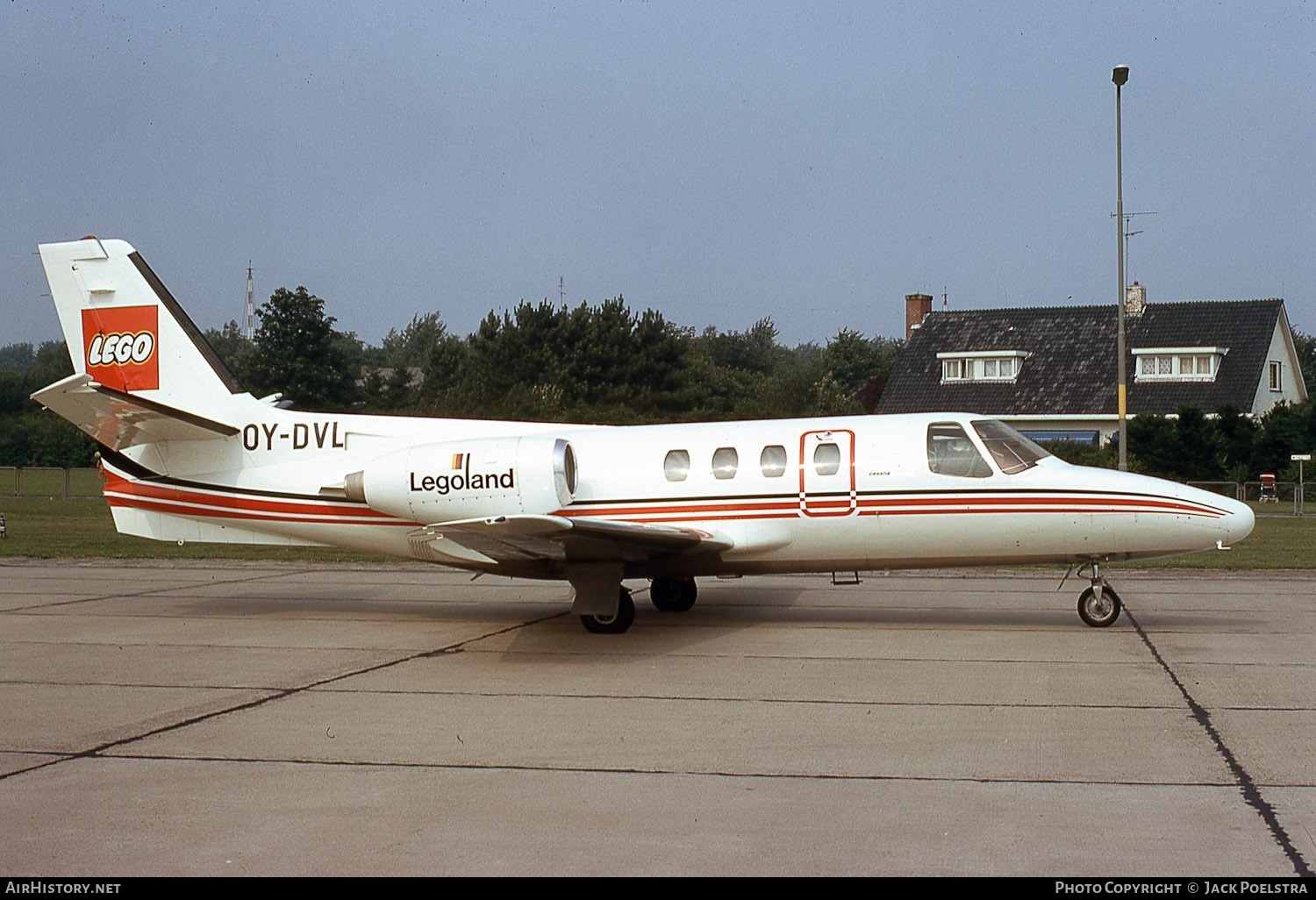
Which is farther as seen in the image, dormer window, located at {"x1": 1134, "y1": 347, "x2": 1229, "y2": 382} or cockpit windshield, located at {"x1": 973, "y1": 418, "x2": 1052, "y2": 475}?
dormer window, located at {"x1": 1134, "y1": 347, "x2": 1229, "y2": 382}

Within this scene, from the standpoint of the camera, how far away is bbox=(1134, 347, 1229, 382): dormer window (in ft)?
178

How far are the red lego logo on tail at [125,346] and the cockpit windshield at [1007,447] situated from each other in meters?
10.2

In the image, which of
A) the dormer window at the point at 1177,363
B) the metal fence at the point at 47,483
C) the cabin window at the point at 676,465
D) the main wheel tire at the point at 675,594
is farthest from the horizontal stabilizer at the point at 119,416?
the dormer window at the point at 1177,363

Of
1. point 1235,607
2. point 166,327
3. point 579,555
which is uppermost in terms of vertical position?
point 166,327

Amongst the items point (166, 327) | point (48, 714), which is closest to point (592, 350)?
point (166, 327)

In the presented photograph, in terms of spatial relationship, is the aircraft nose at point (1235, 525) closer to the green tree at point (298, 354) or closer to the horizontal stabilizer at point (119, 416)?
the horizontal stabilizer at point (119, 416)

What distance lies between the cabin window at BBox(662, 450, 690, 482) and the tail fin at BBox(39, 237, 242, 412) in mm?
5774

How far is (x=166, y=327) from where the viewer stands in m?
16.5

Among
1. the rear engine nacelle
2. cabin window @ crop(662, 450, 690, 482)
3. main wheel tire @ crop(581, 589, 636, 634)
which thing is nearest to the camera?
the rear engine nacelle

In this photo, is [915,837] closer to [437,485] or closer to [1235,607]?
[437,485]

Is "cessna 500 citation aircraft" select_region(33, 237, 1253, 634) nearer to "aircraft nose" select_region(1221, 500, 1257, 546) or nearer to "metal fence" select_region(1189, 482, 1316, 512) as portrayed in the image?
"aircraft nose" select_region(1221, 500, 1257, 546)

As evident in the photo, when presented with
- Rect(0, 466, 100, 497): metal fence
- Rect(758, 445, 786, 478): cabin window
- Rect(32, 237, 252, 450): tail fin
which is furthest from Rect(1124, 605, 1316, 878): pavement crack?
Rect(0, 466, 100, 497): metal fence

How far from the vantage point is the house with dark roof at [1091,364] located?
176ft
